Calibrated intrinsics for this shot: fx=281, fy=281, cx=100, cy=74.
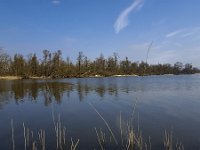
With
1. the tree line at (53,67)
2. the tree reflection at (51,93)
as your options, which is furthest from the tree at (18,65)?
the tree reflection at (51,93)

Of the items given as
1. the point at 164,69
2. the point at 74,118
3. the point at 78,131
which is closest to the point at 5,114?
the point at 74,118

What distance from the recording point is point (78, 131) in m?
13.8

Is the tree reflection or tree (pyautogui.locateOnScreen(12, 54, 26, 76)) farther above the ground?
tree (pyautogui.locateOnScreen(12, 54, 26, 76))

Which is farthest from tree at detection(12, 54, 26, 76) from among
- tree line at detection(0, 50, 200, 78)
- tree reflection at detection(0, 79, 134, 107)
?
tree reflection at detection(0, 79, 134, 107)

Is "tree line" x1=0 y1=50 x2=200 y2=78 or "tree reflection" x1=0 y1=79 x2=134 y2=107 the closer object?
"tree reflection" x1=0 y1=79 x2=134 y2=107

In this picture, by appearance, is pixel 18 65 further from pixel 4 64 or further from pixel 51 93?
pixel 51 93

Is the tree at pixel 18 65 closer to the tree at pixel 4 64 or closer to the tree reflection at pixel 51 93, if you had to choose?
the tree at pixel 4 64

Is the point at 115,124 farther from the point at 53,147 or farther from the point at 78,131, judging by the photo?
the point at 53,147

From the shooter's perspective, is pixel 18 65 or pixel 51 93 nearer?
pixel 51 93

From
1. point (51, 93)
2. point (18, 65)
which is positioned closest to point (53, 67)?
point (18, 65)

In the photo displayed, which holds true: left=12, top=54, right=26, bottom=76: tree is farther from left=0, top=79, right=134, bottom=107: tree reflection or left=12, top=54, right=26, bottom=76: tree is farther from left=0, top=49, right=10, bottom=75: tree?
left=0, top=79, right=134, bottom=107: tree reflection

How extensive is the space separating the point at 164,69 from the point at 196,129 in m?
177

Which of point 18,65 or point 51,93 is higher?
point 18,65

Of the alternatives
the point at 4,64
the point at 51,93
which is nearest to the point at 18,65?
the point at 4,64
